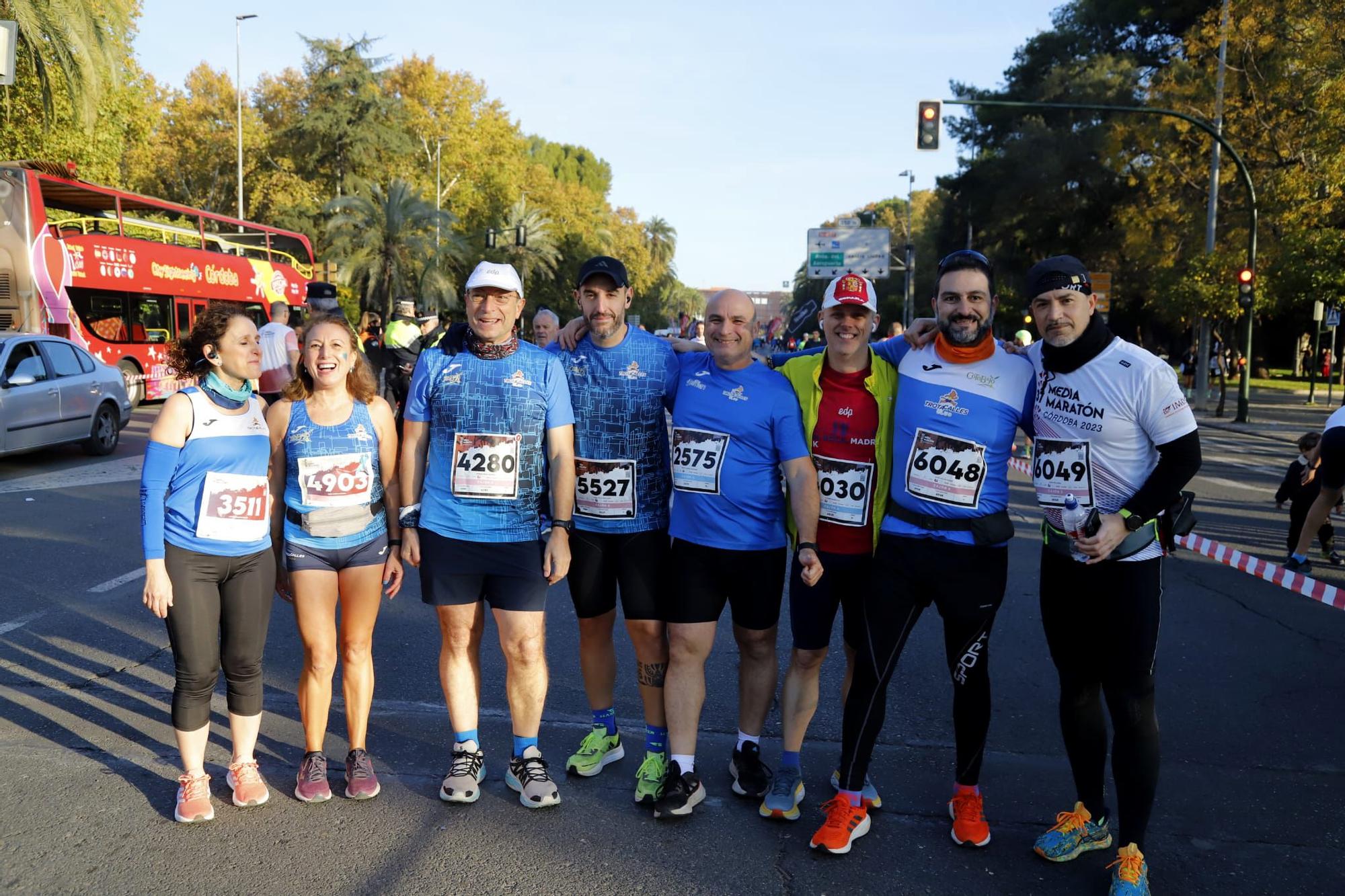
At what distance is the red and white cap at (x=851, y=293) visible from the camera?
12.3ft

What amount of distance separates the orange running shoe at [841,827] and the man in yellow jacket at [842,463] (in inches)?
7.3

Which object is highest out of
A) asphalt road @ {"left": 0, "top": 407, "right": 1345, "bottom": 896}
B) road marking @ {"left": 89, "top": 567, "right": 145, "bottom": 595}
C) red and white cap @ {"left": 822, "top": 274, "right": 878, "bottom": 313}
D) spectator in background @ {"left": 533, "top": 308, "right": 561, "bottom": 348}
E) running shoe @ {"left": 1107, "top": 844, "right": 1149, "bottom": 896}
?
red and white cap @ {"left": 822, "top": 274, "right": 878, "bottom": 313}

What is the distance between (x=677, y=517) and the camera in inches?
155

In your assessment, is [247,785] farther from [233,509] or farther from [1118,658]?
[1118,658]

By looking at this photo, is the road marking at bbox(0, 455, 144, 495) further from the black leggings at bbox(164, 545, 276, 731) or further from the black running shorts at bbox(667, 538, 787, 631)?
the black running shorts at bbox(667, 538, 787, 631)

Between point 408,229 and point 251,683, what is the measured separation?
142 feet

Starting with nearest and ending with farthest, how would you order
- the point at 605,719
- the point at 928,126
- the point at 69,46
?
1. the point at 605,719
2. the point at 928,126
3. the point at 69,46

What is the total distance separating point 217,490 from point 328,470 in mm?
388

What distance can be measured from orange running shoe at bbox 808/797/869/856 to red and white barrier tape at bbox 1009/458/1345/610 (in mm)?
3684

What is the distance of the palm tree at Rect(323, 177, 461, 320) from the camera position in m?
43.6

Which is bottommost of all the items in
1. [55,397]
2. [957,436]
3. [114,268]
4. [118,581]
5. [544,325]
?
[118,581]

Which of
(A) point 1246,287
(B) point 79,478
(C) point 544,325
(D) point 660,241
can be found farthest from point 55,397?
(D) point 660,241

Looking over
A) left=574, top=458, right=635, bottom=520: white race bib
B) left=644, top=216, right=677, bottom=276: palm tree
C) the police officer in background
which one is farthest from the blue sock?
left=644, top=216, right=677, bottom=276: palm tree

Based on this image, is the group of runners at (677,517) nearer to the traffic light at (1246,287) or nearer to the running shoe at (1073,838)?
the running shoe at (1073,838)
